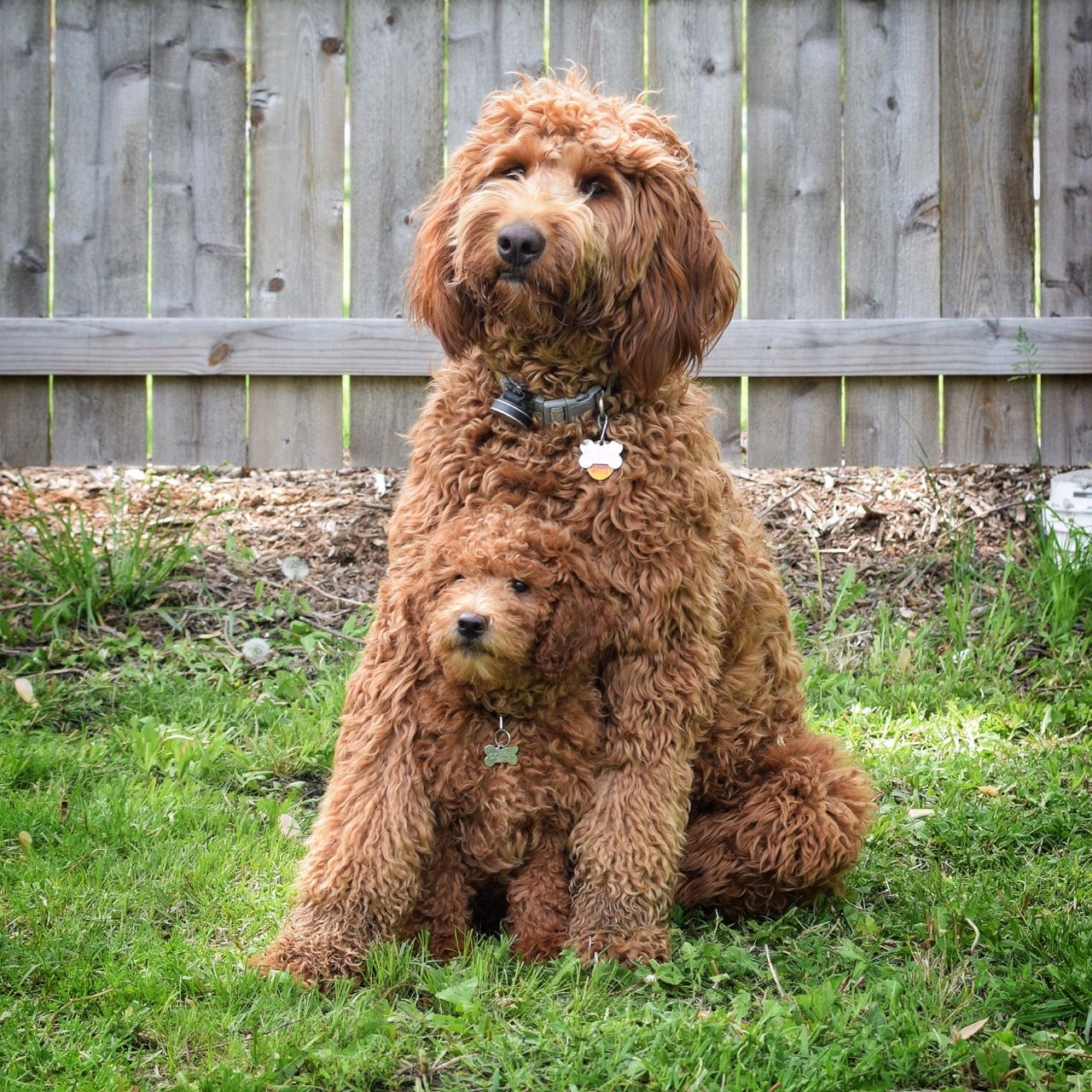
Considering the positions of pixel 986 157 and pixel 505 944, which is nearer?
pixel 505 944

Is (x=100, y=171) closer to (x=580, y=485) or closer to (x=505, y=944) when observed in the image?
(x=580, y=485)

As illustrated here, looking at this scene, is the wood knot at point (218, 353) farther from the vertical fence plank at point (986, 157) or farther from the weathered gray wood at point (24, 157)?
the vertical fence plank at point (986, 157)

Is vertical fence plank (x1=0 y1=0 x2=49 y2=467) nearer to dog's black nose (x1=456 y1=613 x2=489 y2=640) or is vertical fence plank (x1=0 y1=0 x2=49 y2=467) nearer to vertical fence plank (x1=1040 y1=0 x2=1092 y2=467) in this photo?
dog's black nose (x1=456 y1=613 x2=489 y2=640)

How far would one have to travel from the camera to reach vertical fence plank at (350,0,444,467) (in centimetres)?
554

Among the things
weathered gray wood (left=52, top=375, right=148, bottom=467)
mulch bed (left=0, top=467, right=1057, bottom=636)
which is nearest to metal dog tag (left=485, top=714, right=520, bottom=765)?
mulch bed (left=0, top=467, right=1057, bottom=636)

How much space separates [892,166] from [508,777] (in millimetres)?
3712

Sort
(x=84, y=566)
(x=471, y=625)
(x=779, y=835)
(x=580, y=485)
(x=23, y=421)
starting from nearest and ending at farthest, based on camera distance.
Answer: (x=471, y=625) → (x=580, y=485) → (x=779, y=835) → (x=84, y=566) → (x=23, y=421)

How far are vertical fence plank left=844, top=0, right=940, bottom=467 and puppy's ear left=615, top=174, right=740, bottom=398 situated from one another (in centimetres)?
268

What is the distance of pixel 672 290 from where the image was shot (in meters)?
3.02

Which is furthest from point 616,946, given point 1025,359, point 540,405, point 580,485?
point 1025,359

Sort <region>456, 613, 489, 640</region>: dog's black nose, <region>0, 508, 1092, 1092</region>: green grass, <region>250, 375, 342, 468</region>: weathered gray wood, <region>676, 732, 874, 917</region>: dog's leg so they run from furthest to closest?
<region>250, 375, 342, 468</region>: weathered gray wood
<region>676, 732, 874, 917</region>: dog's leg
<region>456, 613, 489, 640</region>: dog's black nose
<region>0, 508, 1092, 1092</region>: green grass

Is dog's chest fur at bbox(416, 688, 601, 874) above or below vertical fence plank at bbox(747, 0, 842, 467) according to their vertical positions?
below

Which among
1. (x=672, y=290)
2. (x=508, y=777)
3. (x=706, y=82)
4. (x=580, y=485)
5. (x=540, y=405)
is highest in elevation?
(x=706, y=82)

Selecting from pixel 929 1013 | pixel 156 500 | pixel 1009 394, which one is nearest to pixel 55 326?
pixel 156 500
